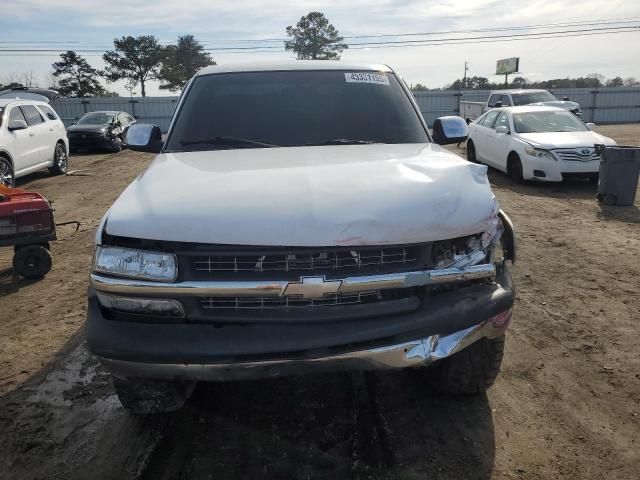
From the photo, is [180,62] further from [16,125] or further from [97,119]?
[16,125]

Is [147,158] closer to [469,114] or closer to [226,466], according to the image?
[469,114]

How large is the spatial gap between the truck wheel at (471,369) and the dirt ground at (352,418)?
0.41ft

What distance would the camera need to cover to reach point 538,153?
950cm

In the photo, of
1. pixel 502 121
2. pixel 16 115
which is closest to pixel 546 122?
pixel 502 121

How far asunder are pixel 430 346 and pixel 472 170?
3.40 feet

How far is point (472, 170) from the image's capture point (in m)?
2.73

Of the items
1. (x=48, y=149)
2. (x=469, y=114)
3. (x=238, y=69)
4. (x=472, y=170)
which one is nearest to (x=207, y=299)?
(x=472, y=170)

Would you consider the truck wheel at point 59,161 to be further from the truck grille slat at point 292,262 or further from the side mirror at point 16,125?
the truck grille slat at point 292,262

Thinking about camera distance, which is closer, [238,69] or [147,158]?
[238,69]

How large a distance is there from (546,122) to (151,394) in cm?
1020

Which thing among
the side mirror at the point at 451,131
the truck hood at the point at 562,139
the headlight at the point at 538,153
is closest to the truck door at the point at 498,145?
the truck hood at the point at 562,139

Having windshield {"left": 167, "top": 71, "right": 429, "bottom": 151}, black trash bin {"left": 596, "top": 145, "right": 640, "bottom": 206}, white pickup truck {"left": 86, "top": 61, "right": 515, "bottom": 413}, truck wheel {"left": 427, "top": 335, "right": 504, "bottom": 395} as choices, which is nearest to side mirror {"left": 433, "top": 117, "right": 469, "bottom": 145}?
windshield {"left": 167, "top": 71, "right": 429, "bottom": 151}

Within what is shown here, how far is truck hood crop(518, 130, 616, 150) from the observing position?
9438mm

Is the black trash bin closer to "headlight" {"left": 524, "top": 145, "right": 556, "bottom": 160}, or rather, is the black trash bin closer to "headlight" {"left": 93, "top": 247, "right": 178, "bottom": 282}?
"headlight" {"left": 524, "top": 145, "right": 556, "bottom": 160}
